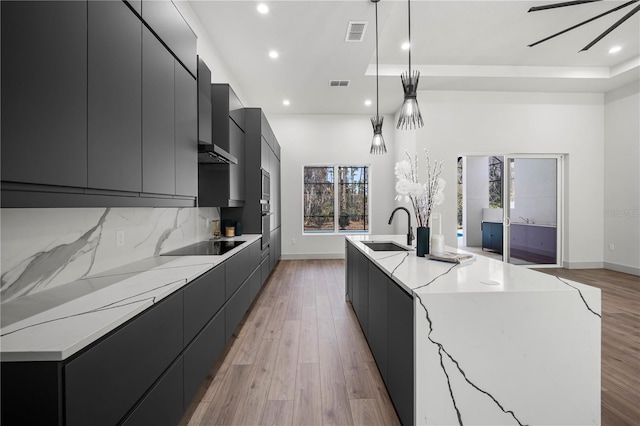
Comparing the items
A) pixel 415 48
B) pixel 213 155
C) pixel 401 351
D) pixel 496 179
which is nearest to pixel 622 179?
pixel 496 179

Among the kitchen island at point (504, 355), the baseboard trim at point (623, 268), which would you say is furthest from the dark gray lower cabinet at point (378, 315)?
the baseboard trim at point (623, 268)

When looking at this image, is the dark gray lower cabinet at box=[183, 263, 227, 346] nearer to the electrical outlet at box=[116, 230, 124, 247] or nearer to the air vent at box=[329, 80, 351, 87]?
the electrical outlet at box=[116, 230, 124, 247]

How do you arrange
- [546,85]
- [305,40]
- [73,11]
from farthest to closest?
[546,85] < [305,40] < [73,11]

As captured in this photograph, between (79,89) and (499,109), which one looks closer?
(79,89)

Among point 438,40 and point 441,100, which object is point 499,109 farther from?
point 438,40

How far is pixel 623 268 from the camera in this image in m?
4.88

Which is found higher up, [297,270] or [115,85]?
[115,85]

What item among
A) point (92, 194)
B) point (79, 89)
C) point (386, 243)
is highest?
point (79, 89)

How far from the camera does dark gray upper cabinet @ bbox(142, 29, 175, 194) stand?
1.51m

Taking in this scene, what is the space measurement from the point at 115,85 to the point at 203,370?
1667 millimetres

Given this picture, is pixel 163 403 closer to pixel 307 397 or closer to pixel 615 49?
pixel 307 397

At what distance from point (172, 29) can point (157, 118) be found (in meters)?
0.69

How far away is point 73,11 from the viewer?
40.2 inches

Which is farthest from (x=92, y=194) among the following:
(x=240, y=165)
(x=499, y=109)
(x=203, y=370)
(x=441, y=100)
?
(x=499, y=109)
